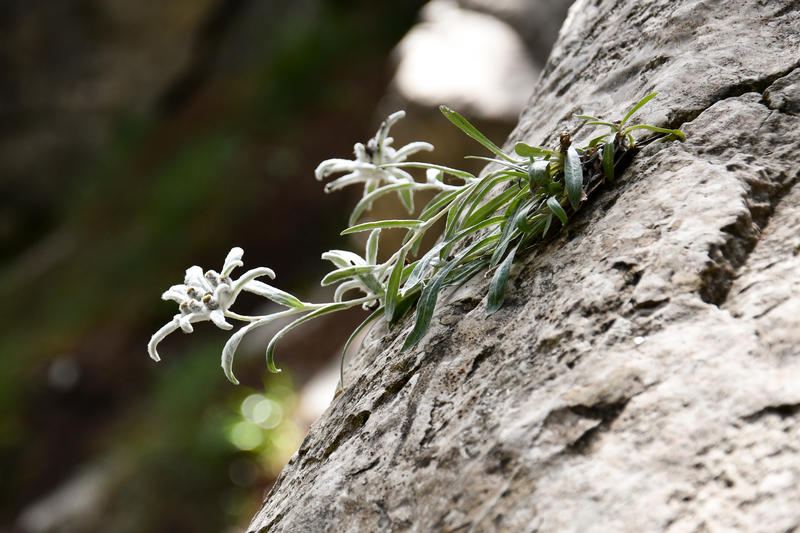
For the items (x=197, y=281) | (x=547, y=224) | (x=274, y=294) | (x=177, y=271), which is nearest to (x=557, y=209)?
(x=547, y=224)

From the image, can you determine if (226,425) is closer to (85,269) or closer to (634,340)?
(85,269)

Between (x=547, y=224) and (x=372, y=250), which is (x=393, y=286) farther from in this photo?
(x=547, y=224)

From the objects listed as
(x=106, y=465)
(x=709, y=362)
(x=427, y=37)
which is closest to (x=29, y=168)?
(x=106, y=465)

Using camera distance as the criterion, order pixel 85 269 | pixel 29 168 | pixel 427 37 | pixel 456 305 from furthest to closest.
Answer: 1. pixel 29 168
2. pixel 85 269
3. pixel 427 37
4. pixel 456 305

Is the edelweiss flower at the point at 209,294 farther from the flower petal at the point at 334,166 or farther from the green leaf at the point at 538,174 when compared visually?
the green leaf at the point at 538,174

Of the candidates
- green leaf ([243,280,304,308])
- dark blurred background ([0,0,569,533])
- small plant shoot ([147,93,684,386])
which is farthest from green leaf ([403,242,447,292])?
dark blurred background ([0,0,569,533])

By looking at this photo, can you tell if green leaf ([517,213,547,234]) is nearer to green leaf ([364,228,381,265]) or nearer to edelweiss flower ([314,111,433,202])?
green leaf ([364,228,381,265])
